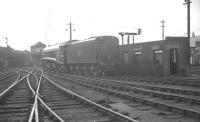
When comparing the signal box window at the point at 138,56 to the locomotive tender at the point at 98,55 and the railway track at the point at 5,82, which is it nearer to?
the locomotive tender at the point at 98,55

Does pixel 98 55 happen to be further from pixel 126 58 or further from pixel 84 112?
pixel 84 112

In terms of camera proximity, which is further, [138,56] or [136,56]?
[136,56]

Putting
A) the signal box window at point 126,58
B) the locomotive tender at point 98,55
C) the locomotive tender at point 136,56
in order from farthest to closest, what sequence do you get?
the signal box window at point 126,58
the locomotive tender at point 98,55
the locomotive tender at point 136,56

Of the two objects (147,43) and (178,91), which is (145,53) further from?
(178,91)

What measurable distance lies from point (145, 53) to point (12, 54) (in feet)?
129

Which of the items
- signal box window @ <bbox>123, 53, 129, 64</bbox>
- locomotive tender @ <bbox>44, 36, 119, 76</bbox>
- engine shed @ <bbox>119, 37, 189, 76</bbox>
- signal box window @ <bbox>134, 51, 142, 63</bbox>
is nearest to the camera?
engine shed @ <bbox>119, 37, 189, 76</bbox>

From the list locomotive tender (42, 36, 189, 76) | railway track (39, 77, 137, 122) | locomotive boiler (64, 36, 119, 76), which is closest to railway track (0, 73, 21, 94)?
railway track (39, 77, 137, 122)

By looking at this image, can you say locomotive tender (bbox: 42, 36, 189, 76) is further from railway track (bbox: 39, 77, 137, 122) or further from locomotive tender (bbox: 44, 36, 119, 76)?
railway track (bbox: 39, 77, 137, 122)

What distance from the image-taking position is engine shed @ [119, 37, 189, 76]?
2064 centimetres

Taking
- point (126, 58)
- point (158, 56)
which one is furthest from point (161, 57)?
point (126, 58)

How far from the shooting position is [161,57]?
824 inches

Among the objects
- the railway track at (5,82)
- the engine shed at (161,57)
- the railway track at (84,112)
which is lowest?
the railway track at (84,112)

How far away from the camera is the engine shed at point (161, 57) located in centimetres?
2064

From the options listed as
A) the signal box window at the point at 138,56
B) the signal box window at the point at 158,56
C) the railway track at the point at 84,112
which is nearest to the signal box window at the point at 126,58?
the signal box window at the point at 138,56
